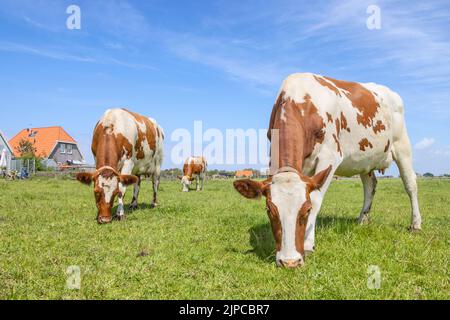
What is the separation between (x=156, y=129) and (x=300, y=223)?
33.0 ft

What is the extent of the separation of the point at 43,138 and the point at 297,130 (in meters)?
67.0

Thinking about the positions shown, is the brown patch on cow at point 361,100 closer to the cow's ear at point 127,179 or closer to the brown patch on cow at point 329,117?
the brown patch on cow at point 329,117

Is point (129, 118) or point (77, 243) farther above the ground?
point (129, 118)

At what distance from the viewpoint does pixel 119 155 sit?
1088cm

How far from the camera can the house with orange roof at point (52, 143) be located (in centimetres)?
6354

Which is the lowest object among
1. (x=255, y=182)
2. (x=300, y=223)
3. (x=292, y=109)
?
(x=300, y=223)

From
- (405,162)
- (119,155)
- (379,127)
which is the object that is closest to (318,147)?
(379,127)

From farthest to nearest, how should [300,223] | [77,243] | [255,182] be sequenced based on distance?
[77,243] → [255,182] → [300,223]

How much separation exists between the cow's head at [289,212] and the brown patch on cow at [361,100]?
10.0 feet

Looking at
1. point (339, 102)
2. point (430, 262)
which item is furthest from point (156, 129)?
point (430, 262)

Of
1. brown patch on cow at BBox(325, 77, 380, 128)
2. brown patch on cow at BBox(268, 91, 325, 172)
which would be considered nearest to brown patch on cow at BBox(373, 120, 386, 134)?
brown patch on cow at BBox(325, 77, 380, 128)

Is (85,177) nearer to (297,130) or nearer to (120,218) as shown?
(120,218)
